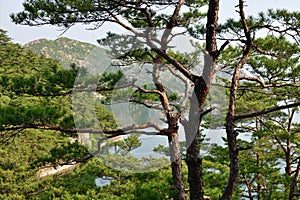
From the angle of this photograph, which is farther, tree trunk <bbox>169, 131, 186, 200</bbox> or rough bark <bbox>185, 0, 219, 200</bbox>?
tree trunk <bbox>169, 131, 186, 200</bbox>

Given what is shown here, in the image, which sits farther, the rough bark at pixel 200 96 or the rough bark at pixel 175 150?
the rough bark at pixel 175 150

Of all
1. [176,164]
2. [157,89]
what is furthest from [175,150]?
[157,89]

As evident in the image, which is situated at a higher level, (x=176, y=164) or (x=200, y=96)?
(x=200, y=96)

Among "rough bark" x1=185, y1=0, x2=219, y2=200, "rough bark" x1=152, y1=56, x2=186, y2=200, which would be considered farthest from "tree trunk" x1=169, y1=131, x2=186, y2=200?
"rough bark" x1=185, y1=0, x2=219, y2=200

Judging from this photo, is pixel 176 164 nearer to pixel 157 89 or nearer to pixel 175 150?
pixel 175 150

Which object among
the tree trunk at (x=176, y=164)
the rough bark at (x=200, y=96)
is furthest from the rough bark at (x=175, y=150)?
the rough bark at (x=200, y=96)

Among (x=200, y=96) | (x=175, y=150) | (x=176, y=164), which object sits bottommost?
(x=176, y=164)

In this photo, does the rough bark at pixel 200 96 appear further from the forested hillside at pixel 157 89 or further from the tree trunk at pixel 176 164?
the tree trunk at pixel 176 164

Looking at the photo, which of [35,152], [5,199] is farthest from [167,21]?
[35,152]

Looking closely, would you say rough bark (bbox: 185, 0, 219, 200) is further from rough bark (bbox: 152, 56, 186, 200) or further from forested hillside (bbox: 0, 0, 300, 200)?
rough bark (bbox: 152, 56, 186, 200)

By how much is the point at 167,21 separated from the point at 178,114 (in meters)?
1.24

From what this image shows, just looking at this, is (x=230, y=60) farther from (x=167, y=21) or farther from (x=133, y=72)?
(x=133, y=72)

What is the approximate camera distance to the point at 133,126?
10.7 ft

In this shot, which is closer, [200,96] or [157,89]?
[200,96]
